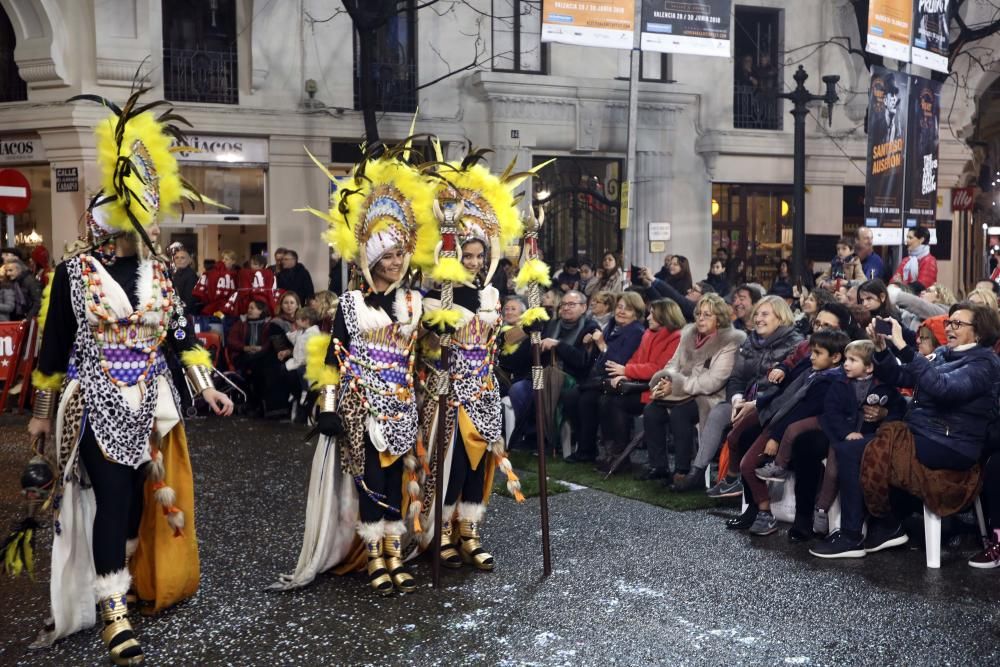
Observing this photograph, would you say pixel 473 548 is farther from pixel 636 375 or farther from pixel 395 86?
pixel 395 86

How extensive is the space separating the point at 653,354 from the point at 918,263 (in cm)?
522

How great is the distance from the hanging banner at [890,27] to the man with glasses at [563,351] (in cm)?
594

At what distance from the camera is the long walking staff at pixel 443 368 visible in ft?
18.7

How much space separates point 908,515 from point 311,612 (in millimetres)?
3678

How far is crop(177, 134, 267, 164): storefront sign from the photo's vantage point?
17406 millimetres

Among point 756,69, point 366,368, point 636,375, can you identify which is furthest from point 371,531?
point 756,69

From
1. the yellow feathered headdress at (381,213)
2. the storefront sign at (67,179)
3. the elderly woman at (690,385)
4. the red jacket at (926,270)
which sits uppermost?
the storefront sign at (67,179)

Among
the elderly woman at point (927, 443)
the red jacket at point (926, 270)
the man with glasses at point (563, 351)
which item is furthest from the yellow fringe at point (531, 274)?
the red jacket at point (926, 270)

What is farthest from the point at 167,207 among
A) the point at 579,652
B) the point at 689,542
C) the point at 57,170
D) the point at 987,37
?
the point at 987,37

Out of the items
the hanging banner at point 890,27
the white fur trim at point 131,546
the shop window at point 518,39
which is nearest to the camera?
the white fur trim at point 131,546

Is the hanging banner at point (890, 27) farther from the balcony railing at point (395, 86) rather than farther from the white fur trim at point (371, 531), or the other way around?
the white fur trim at point (371, 531)

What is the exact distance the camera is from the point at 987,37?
71.6 ft

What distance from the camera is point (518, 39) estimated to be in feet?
→ 62.9

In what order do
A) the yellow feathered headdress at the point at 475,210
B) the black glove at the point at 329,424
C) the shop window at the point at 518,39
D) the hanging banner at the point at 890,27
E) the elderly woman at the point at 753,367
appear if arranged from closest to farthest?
the black glove at the point at 329,424 → the yellow feathered headdress at the point at 475,210 → the elderly woman at the point at 753,367 → the hanging banner at the point at 890,27 → the shop window at the point at 518,39
